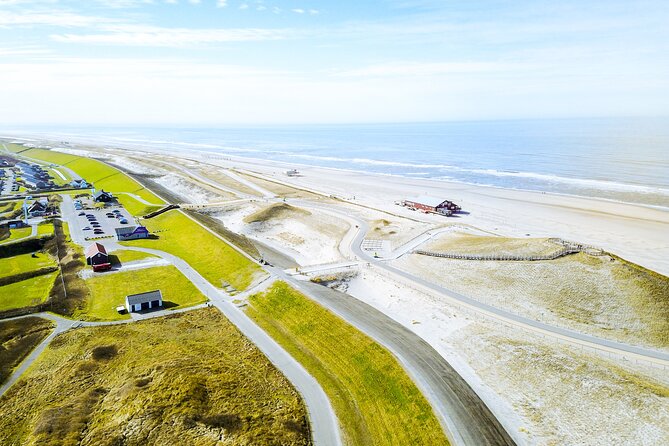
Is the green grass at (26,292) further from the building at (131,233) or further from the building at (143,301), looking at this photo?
the building at (131,233)

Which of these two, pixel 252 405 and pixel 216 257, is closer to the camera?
pixel 252 405

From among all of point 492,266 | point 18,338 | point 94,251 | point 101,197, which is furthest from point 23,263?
point 492,266

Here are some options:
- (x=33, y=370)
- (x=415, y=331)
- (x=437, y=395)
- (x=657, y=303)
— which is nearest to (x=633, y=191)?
(x=657, y=303)

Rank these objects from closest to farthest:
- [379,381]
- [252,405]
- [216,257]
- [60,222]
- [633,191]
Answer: [252,405]
[379,381]
[216,257]
[60,222]
[633,191]

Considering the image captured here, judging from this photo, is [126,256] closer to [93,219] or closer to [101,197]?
[93,219]

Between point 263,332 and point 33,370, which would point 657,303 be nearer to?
point 263,332
